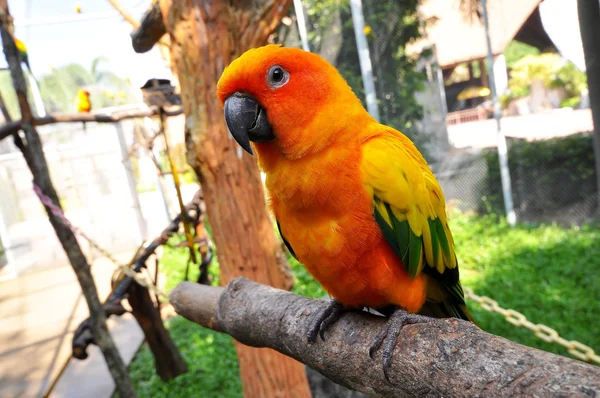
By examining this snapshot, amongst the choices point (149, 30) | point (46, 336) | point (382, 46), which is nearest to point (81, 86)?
point (46, 336)

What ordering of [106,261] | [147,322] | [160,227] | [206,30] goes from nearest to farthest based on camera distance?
[206,30] < [147,322] < [106,261] < [160,227]

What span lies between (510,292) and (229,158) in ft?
10.1

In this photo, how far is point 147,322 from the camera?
3.59 meters

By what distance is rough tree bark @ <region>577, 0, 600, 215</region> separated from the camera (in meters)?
3.96

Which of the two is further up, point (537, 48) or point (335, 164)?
point (537, 48)

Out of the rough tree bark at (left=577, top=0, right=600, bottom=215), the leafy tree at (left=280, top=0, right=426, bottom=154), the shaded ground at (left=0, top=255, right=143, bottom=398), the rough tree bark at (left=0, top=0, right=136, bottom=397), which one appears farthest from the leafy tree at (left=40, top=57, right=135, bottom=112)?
the rough tree bark at (left=577, top=0, right=600, bottom=215)

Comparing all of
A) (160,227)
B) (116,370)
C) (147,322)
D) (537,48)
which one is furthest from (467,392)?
(160,227)

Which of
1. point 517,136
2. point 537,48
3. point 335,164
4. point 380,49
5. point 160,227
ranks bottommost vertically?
point 160,227

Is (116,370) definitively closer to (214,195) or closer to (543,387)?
(214,195)

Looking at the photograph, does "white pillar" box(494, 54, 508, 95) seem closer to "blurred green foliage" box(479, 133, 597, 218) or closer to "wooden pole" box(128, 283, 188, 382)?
"blurred green foliage" box(479, 133, 597, 218)

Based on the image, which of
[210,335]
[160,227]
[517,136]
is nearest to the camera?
[210,335]

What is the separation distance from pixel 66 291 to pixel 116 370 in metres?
4.78

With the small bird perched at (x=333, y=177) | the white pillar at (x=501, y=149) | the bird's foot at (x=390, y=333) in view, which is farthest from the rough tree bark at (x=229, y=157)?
the white pillar at (x=501, y=149)

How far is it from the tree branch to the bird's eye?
173 centimetres
